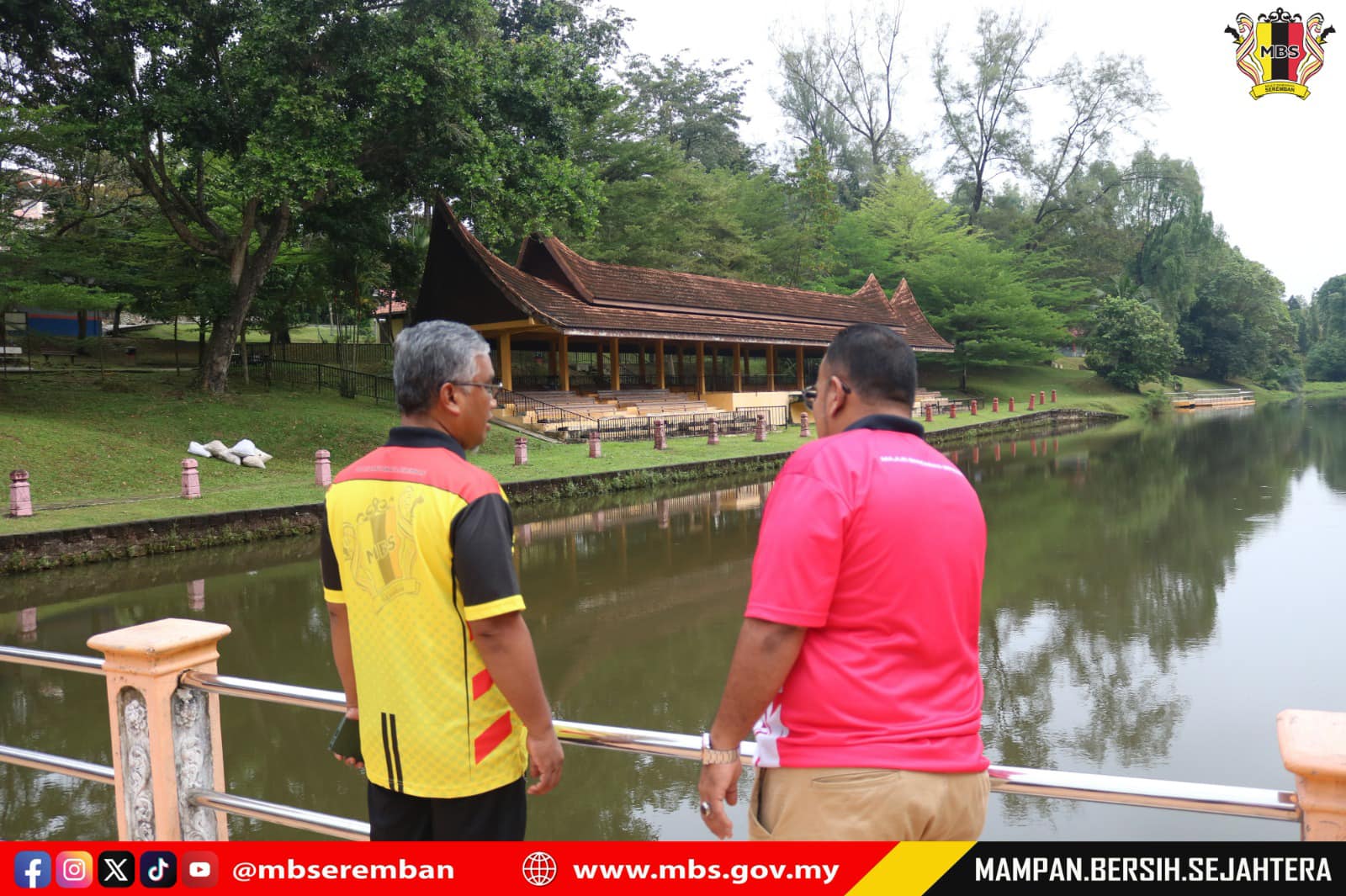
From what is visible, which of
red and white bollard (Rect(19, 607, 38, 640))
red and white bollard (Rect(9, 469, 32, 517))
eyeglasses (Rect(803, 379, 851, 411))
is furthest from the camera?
red and white bollard (Rect(9, 469, 32, 517))

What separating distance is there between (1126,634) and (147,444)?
1438 cm

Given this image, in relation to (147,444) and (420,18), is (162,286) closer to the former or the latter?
(147,444)

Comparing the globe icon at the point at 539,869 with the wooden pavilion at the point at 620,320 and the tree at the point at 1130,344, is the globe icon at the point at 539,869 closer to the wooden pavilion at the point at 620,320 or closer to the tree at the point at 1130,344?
the wooden pavilion at the point at 620,320

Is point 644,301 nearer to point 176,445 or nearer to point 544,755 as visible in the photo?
point 176,445

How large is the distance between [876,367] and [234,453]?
15419 mm

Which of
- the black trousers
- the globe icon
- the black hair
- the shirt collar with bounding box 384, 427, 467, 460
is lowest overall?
the globe icon

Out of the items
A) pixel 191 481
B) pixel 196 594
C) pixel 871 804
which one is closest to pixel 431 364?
pixel 871 804

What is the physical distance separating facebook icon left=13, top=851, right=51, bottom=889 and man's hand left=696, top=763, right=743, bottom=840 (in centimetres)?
171

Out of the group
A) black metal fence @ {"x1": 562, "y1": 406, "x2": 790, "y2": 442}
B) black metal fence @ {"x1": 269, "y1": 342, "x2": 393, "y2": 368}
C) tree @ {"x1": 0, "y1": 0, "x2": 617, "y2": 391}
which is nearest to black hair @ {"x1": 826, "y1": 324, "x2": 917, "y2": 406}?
tree @ {"x1": 0, "y1": 0, "x2": 617, "y2": 391}

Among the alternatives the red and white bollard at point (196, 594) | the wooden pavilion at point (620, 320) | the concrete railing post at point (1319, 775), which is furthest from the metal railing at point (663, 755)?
the wooden pavilion at point (620, 320)

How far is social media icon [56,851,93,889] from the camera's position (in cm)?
228

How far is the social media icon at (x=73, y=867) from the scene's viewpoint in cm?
228

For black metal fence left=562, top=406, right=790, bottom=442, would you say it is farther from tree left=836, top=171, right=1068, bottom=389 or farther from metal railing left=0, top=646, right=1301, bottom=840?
metal railing left=0, top=646, right=1301, bottom=840

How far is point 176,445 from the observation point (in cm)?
1548
